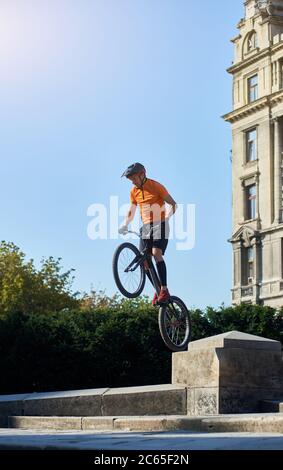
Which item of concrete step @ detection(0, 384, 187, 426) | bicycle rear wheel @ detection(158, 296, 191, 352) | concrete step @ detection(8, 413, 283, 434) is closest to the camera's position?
concrete step @ detection(8, 413, 283, 434)

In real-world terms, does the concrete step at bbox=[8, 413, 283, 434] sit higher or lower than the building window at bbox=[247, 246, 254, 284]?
lower

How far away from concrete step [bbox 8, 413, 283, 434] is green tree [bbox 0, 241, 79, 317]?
1497 inches

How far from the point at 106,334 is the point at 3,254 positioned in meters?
33.9

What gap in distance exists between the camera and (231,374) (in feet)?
48.7

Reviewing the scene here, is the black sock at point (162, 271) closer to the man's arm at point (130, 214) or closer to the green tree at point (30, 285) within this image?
the man's arm at point (130, 214)

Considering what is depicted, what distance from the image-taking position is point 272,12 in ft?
219

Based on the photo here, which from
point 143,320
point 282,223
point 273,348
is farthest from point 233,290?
point 273,348

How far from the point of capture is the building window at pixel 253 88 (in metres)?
67.2

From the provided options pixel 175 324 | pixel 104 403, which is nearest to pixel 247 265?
pixel 175 324

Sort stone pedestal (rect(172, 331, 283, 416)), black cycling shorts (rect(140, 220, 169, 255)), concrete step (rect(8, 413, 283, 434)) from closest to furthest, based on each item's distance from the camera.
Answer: concrete step (rect(8, 413, 283, 434)), stone pedestal (rect(172, 331, 283, 416)), black cycling shorts (rect(140, 220, 169, 255))

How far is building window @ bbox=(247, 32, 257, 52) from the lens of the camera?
67812mm

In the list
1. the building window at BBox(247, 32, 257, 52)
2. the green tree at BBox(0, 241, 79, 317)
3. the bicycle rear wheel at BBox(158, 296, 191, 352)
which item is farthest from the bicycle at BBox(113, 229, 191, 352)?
the building window at BBox(247, 32, 257, 52)

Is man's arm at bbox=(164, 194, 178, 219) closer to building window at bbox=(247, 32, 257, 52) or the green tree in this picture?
the green tree
